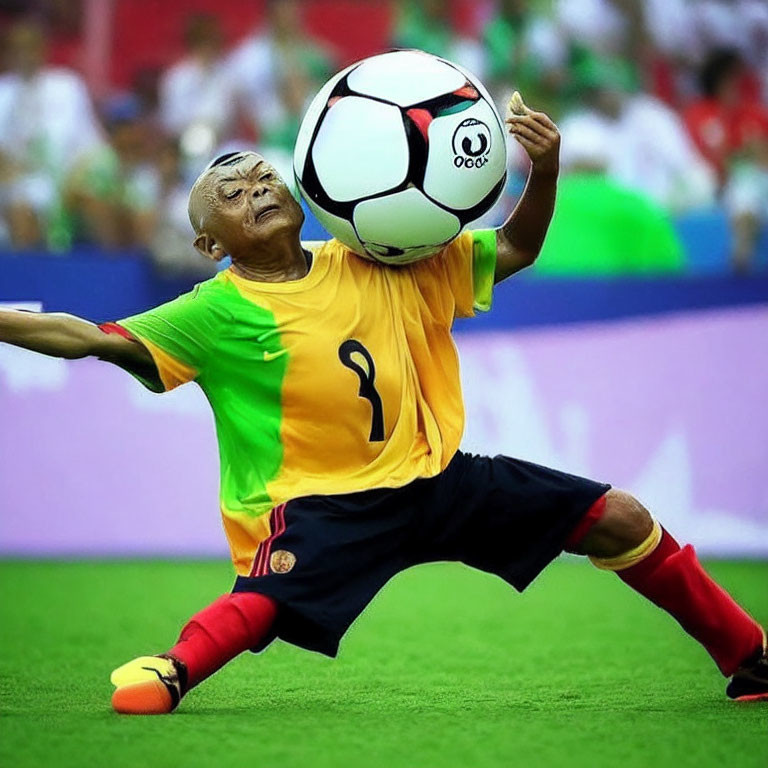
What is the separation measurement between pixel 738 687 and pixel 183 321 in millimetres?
2054

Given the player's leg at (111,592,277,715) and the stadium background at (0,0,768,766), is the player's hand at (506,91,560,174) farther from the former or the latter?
the player's leg at (111,592,277,715)

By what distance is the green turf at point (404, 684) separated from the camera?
4.08 meters

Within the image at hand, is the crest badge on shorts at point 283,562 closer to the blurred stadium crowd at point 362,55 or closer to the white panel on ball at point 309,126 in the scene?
the white panel on ball at point 309,126

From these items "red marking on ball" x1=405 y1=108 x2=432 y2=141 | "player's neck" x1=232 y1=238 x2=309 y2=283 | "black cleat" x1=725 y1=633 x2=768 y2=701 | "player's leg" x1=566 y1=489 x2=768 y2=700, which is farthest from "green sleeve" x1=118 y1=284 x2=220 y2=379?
"black cleat" x1=725 y1=633 x2=768 y2=701

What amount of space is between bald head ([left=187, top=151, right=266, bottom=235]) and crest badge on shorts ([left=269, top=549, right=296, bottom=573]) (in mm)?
1035

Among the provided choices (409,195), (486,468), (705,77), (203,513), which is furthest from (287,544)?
(705,77)

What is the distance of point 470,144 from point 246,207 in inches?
27.7

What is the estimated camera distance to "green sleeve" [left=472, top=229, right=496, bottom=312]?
5152 mm

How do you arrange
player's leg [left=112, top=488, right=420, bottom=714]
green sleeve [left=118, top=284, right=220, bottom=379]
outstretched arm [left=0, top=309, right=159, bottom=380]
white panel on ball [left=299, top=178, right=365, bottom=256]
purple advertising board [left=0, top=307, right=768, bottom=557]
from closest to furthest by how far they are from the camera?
outstretched arm [left=0, top=309, right=159, bottom=380], player's leg [left=112, top=488, right=420, bottom=714], green sleeve [left=118, top=284, right=220, bottom=379], white panel on ball [left=299, top=178, right=365, bottom=256], purple advertising board [left=0, top=307, right=768, bottom=557]

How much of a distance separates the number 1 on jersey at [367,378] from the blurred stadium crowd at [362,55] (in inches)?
213

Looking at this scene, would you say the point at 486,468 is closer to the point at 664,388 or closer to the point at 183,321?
the point at 183,321

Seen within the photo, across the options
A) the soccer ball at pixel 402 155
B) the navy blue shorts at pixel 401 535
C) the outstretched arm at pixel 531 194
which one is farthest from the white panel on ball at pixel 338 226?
the navy blue shorts at pixel 401 535

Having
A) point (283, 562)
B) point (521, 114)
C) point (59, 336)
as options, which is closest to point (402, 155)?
point (521, 114)

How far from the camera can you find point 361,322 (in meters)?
4.94
